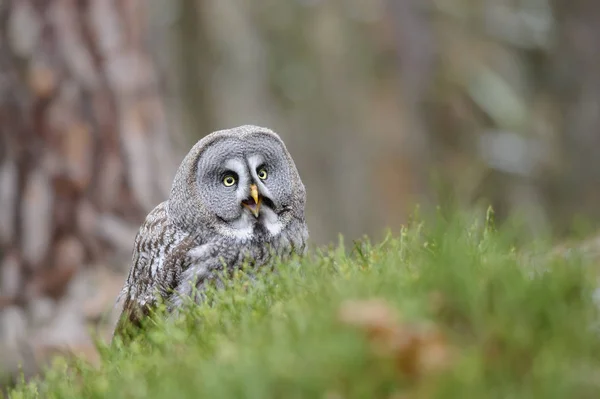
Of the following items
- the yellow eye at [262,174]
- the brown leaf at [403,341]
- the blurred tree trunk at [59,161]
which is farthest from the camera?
the blurred tree trunk at [59,161]

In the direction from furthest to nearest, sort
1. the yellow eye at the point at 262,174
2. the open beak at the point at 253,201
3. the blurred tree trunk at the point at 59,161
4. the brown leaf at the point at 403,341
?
1. the blurred tree trunk at the point at 59,161
2. the yellow eye at the point at 262,174
3. the open beak at the point at 253,201
4. the brown leaf at the point at 403,341

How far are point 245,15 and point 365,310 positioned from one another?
758 inches

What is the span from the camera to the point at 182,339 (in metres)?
3.41

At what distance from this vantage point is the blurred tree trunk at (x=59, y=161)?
7.62 meters

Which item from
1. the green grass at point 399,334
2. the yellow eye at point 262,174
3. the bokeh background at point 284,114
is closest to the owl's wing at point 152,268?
the yellow eye at point 262,174

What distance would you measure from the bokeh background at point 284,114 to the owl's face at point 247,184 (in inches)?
50.4

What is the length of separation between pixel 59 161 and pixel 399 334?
18.5ft

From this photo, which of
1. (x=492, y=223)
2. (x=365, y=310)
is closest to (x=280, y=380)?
(x=365, y=310)

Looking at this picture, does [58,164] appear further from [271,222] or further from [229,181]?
[271,222]

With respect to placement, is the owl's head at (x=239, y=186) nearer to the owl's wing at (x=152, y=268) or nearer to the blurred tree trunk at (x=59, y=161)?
the owl's wing at (x=152, y=268)

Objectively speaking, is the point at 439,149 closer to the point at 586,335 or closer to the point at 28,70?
the point at 28,70

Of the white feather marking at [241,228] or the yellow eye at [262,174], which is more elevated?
the yellow eye at [262,174]

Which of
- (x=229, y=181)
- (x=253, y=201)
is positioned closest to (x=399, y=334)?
(x=253, y=201)

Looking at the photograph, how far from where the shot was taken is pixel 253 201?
4.74 meters
